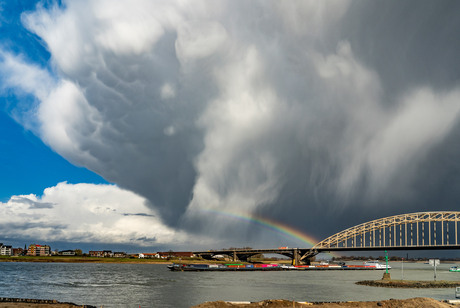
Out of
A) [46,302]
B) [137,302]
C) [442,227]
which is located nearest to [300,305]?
[137,302]

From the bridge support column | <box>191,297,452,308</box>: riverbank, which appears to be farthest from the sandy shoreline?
the bridge support column

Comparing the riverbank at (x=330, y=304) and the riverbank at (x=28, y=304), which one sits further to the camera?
the riverbank at (x=28, y=304)

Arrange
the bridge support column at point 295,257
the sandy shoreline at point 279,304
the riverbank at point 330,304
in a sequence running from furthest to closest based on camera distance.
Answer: the bridge support column at point 295,257 → the sandy shoreline at point 279,304 → the riverbank at point 330,304

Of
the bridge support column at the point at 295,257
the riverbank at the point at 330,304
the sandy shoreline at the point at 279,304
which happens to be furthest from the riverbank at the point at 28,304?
the bridge support column at the point at 295,257

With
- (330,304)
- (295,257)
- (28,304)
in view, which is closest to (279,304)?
(330,304)

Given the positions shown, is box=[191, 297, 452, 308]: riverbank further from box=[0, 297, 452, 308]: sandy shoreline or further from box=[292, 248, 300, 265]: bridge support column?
box=[292, 248, 300, 265]: bridge support column

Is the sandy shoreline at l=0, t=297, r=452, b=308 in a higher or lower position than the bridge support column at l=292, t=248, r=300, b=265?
higher

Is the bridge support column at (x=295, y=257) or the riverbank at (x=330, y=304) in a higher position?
the riverbank at (x=330, y=304)

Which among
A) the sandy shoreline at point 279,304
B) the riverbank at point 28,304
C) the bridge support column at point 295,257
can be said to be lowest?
the bridge support column at point 295,257

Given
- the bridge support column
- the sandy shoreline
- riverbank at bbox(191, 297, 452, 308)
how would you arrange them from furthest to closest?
the bridge support column, the sandy shoreline, riverbank at bbox(191, 297, 452, 308)

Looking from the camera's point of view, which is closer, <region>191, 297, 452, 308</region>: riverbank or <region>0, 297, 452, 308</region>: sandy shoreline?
<region>191, 297, 452, 308</region>: riverbank

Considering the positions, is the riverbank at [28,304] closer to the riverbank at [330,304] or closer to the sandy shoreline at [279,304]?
the sandy shoreline at [279,304]

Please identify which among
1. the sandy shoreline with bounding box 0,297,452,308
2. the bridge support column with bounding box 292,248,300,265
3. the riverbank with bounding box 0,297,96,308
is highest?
the sandy shoreline with bounding box 0,297,452,308
